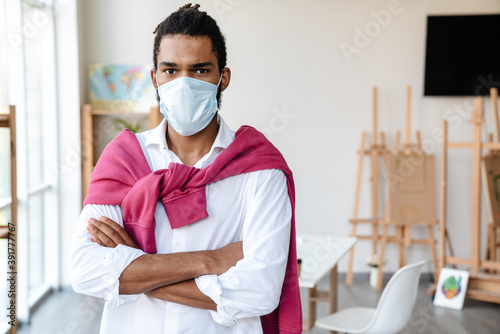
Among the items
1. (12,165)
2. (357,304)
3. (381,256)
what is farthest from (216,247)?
(381,256)

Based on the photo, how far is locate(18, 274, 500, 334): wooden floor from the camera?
4.34 m

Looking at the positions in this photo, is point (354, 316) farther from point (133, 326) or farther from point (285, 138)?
point (285, 138)

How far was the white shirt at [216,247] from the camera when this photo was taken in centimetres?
142

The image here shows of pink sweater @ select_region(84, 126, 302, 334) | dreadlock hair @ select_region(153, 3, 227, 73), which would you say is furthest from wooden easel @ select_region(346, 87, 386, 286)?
dreadlock hair @ select_region(153, 3, 227, 73)

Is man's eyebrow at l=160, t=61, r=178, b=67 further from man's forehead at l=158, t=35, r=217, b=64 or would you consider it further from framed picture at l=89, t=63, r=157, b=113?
framed picture at l=89, t=63, r=157, b=113

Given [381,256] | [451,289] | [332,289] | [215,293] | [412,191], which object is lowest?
[451,289]

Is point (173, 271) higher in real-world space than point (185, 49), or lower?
lower

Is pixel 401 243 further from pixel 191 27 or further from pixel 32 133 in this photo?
pixel 191 27

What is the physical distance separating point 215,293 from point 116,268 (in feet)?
0.88

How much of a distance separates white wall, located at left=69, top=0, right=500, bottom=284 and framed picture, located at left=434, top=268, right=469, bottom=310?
0.85 meters

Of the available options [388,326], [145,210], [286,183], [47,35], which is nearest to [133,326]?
[145,210]

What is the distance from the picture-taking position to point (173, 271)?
4.66 feet

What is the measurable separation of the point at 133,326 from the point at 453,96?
5.02m

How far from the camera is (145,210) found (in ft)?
4.83
